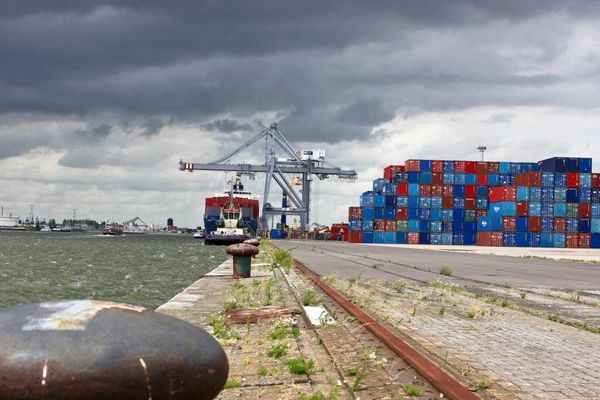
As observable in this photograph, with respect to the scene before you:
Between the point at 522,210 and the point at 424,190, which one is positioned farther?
the point at 424,190

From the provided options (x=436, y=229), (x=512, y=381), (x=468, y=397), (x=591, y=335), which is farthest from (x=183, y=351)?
(x=436, y=229)

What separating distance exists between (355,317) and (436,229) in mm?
93907

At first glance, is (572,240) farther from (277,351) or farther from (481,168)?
(277,351)

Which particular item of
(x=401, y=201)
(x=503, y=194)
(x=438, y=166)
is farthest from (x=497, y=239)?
(x=401, y=201)

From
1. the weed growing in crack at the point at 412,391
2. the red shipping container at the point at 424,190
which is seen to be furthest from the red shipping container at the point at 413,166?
the weed growing in crack at the point at 412,391

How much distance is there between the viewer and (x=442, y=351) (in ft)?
24.7

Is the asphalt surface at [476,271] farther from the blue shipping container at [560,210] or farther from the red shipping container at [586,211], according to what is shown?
the red shipping container at [586,211]

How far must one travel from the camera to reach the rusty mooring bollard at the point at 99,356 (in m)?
2.95

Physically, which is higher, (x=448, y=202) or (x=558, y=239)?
(x=448, y=202)

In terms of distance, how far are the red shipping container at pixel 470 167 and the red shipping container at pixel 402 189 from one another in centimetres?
952

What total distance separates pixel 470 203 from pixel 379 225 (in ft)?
45.6

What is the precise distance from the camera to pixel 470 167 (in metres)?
103

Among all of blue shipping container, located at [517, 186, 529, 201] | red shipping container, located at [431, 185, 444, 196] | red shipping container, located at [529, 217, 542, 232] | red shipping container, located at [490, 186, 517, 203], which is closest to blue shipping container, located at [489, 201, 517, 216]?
red shipping container, located at [490, 186, 517, 203]

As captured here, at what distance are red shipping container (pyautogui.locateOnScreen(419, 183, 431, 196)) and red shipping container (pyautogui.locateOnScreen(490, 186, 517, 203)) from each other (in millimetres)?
11070
